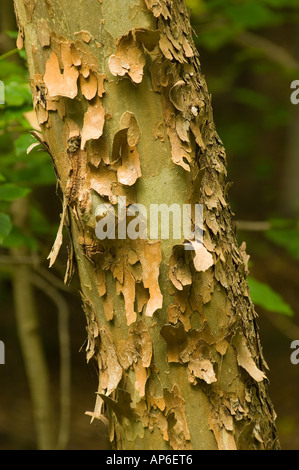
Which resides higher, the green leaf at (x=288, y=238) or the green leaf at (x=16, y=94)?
the green leaf at (x=16, y=94)

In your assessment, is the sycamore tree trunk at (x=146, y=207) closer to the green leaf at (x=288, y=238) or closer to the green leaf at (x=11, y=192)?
the green leaf at (x=11, y=192)

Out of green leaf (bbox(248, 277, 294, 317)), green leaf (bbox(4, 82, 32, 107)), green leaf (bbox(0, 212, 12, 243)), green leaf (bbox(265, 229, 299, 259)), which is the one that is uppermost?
green leaf (bbox(4, 82, 32, 107))

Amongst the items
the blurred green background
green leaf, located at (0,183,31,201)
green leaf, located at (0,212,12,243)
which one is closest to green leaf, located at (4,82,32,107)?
the blurred green background

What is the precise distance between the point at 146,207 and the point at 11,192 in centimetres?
91

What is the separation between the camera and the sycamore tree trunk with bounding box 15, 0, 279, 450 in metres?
1.13

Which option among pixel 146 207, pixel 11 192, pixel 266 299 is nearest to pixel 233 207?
pixel 266 299

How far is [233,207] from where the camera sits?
609 cm

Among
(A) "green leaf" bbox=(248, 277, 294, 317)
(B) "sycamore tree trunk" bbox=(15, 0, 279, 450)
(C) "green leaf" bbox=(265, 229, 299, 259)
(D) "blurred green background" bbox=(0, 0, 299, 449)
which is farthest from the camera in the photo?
(C) "green leaf" bbox=(265, 229, 299, 259)

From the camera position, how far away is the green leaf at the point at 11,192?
1.85m

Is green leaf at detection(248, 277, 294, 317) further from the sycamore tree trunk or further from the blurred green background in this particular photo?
the sycamore tree trunk

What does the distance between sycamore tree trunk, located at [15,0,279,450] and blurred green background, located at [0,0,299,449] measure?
207 mm

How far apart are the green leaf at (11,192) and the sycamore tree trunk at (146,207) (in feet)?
2.15

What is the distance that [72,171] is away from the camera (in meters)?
1.17

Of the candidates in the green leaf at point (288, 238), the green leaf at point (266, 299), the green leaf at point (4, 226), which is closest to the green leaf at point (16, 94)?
the green leaf at point (4, 226)
